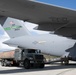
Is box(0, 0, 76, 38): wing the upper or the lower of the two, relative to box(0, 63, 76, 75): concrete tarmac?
upper

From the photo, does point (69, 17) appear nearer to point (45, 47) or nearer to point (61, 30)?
point (61, 30)

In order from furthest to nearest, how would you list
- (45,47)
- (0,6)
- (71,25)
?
(45,47) < (71,25) < (0,6)

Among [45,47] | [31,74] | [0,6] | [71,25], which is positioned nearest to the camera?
[31,74]

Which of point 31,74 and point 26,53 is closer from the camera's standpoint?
point 31,74

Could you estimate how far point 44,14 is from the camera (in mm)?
19797

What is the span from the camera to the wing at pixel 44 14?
666 inches

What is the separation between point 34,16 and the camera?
20.8 metres

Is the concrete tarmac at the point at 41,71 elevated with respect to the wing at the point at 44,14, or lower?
lower

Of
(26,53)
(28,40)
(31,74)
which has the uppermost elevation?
(28,40)

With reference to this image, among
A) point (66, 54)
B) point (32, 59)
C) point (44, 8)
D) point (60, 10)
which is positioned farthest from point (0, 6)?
point (66, 54)

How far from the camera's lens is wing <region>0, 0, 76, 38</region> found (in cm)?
1691

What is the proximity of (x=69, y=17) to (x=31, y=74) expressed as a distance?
7.24m

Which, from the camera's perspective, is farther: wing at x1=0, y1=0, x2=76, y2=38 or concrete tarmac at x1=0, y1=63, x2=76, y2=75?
wing at x1=0, y1=0, x2=76, y2=38

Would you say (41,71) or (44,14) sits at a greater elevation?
(44,14)
